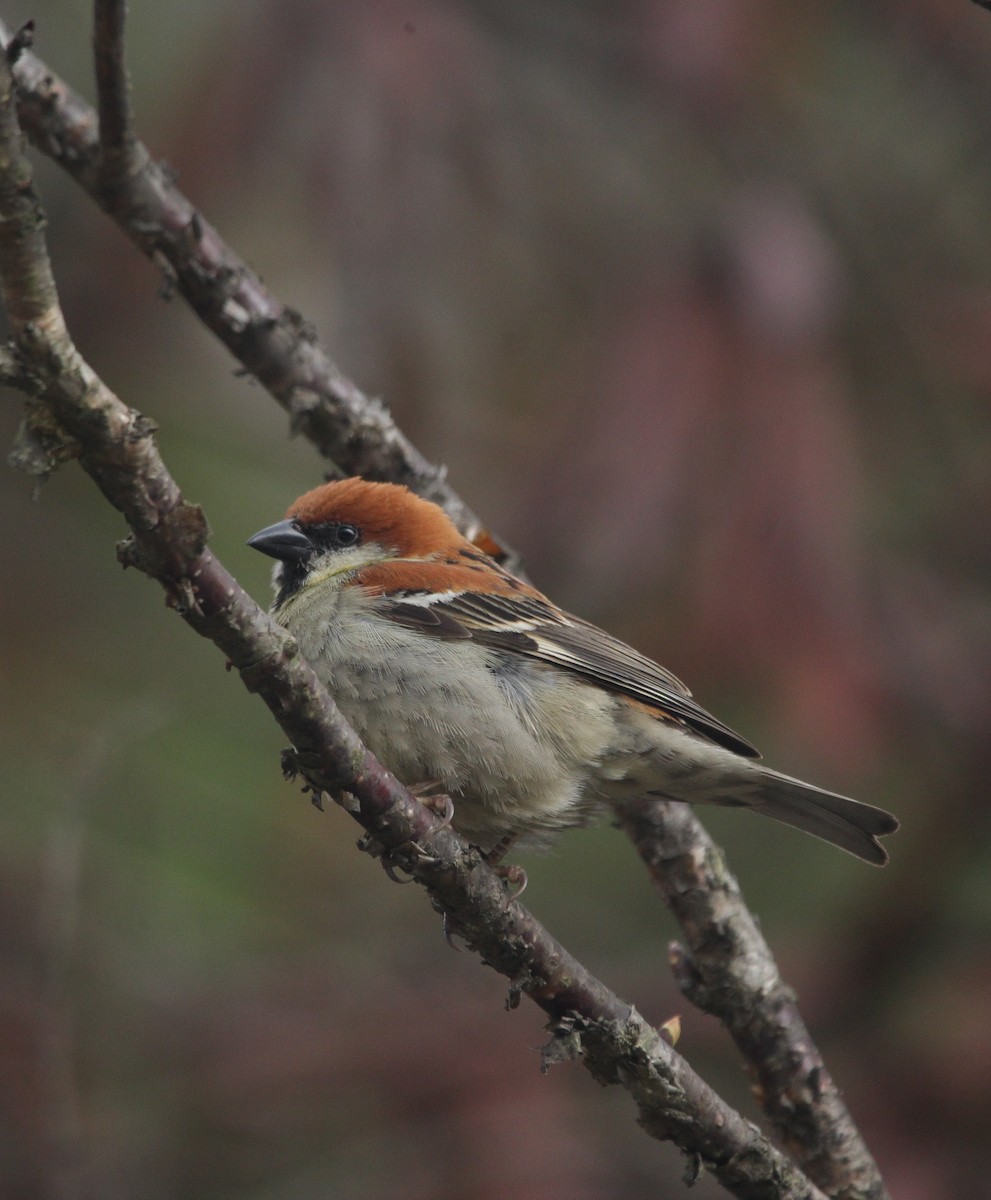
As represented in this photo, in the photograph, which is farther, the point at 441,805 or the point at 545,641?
the point at 545,641

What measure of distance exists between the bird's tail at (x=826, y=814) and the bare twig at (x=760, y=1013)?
394 mm

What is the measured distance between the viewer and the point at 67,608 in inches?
296

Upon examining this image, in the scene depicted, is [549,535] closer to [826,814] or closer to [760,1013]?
[826,814]

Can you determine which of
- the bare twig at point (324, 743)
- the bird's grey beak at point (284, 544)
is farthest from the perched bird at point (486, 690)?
the bare twig at point (324, 743)

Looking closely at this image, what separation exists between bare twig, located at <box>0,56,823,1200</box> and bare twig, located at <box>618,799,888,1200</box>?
0.44 m

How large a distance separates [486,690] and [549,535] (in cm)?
69

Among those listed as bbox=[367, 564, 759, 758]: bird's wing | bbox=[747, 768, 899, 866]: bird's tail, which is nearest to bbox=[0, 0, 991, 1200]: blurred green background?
bbox=[367, 564, 759, 758]: bird's wing

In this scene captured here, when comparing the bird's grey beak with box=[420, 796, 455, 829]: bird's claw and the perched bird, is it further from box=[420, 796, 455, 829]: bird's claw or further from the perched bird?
box=[420, 796, 455, 829]: bird's claw

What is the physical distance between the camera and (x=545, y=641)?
4137 millimetres

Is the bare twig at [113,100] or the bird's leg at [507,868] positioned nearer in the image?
the bare twig at [113,100]

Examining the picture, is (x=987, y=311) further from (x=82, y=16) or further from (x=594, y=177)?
(x=82, y=16)

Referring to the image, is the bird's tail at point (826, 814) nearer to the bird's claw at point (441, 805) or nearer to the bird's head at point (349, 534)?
the bird's claw at point (441, 805)

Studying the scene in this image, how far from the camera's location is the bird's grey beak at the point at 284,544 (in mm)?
4332

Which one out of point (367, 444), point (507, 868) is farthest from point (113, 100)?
point (507, 868)
